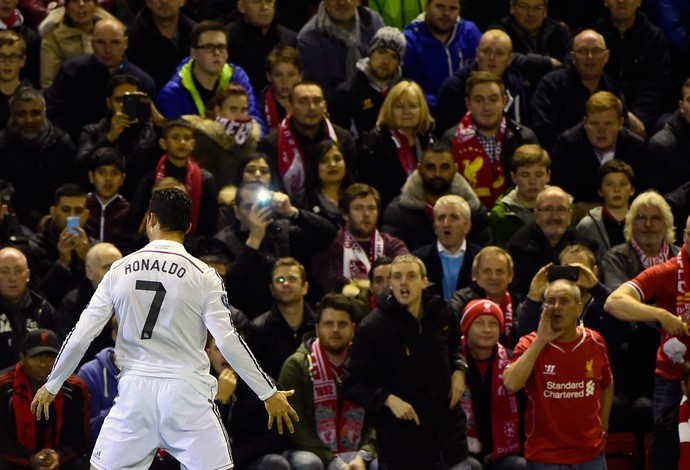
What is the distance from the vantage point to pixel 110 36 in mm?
13305

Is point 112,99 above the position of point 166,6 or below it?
below

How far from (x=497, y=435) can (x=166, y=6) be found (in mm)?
5556

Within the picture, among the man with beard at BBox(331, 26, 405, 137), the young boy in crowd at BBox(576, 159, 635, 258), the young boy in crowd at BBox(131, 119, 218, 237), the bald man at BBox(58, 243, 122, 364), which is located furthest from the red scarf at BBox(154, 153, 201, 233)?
the young boy in crowd at BBox(576, 159, 635, 258)

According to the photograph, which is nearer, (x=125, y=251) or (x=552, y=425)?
(x=552, y=425)

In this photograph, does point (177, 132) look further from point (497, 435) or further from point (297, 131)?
point (497, 435)

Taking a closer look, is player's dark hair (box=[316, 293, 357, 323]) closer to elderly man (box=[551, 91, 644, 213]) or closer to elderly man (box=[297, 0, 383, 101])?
elderly man (box=[551, 91, 644, 213])

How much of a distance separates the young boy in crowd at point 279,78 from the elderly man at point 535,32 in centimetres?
220

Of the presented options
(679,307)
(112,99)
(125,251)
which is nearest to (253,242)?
(125,251)

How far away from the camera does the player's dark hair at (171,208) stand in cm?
848

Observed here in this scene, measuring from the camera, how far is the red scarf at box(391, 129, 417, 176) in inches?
514

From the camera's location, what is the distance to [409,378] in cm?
1052

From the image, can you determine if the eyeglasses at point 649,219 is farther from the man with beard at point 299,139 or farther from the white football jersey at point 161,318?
the white football jersey at point 161,318

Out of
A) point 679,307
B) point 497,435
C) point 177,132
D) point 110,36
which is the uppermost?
point 110,36

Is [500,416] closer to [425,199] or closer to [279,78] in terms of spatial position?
[425,199]
